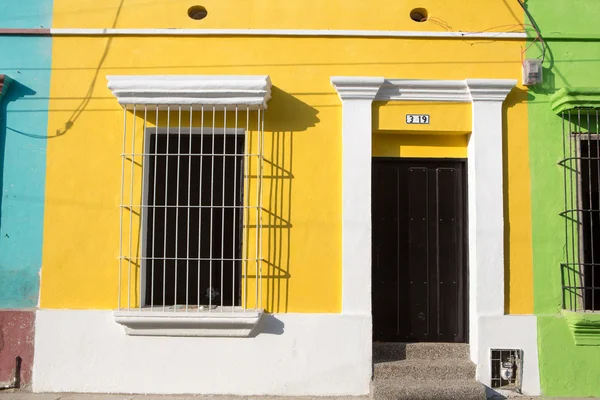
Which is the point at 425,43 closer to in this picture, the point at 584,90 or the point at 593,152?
Result: the point at 584,90

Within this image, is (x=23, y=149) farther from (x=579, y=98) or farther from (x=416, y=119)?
(x=579, y=98)

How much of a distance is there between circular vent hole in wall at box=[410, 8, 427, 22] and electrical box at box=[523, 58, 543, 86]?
1065mm

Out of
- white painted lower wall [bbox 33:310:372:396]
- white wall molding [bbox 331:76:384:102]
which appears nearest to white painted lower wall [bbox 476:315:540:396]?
white painted lower wall [bbox 33:310:372:396]

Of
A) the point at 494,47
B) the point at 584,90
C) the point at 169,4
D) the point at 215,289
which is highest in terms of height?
the point at 169,4

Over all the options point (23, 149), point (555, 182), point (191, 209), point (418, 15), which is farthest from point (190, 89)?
point (555, 182)

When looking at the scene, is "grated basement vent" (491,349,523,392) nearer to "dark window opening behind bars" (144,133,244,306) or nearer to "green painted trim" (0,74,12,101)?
"dark window opening behind bars" (144,133,244,306)

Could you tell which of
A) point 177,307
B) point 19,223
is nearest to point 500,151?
point 177,307

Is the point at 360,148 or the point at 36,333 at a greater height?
the point at 360,148

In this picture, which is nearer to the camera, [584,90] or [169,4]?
[584,90]

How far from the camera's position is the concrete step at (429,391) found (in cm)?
546

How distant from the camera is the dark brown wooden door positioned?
620cm

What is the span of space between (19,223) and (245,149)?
90.7 inches

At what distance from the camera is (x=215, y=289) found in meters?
6.19

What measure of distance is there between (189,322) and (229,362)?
1.75ft
